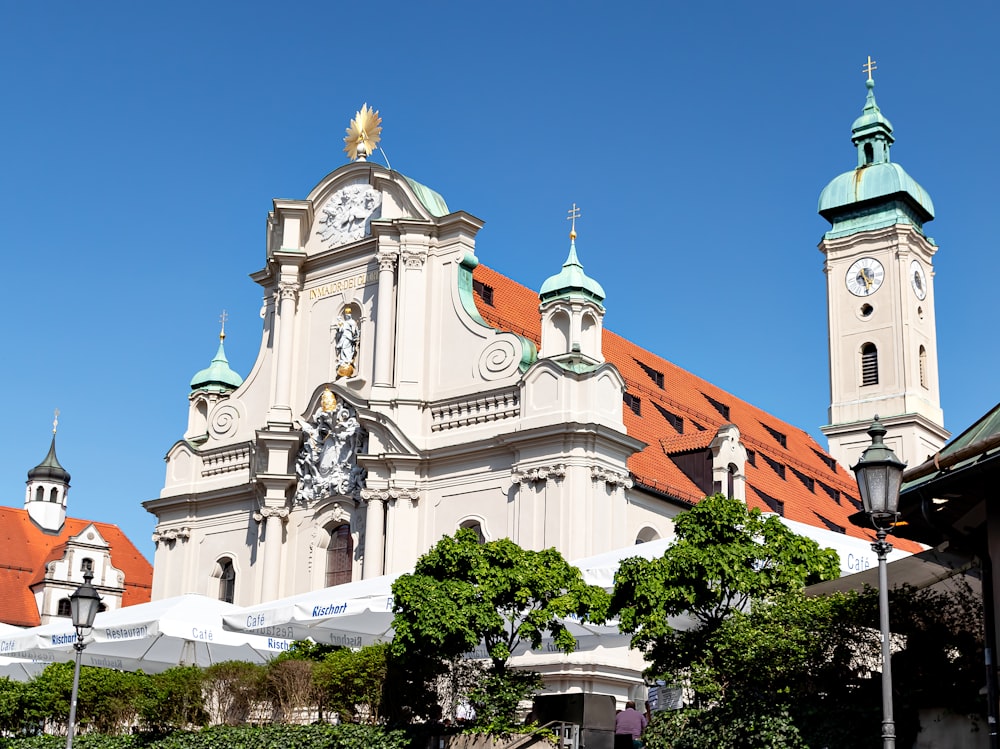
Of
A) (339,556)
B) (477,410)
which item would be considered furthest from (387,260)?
(339,556)

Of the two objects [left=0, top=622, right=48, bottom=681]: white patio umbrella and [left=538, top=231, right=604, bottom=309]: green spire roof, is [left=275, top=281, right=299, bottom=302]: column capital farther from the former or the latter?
[left=0, top=622, right=48, bottom=681]: white patio umbrella

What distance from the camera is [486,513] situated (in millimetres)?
34625

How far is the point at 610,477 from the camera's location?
3356 centimetres

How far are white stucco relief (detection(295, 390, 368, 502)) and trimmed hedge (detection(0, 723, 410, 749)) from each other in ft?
46.9

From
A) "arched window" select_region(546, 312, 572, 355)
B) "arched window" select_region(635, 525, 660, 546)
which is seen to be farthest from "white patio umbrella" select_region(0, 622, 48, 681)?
"arched window" select_region(635, 525, 660, 546)

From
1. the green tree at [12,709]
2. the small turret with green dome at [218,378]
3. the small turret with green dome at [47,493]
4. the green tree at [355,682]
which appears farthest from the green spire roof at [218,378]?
the small turret with green dome at [47,493]

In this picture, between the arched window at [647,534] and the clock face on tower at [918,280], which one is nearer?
the arched window at [647,534]

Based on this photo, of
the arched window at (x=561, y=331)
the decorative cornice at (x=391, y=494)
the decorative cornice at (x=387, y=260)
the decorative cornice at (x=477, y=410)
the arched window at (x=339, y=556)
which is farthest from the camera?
the decorative cornice at (x=387, y=260)

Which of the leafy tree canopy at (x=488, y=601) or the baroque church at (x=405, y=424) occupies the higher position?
the baroque church at (x=405, y=424)

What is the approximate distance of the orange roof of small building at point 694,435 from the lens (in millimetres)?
39094

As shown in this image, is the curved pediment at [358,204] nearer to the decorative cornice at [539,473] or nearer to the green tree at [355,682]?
the decorative cornice at [539,473]

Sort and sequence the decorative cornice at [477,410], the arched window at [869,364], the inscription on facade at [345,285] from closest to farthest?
the decorative cornice at [477,410], the inscription on facade at [345,285], the arched window at [869,364]

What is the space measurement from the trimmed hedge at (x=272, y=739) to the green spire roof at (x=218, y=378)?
20596 mm

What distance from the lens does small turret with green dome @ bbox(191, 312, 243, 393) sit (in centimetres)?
4281
